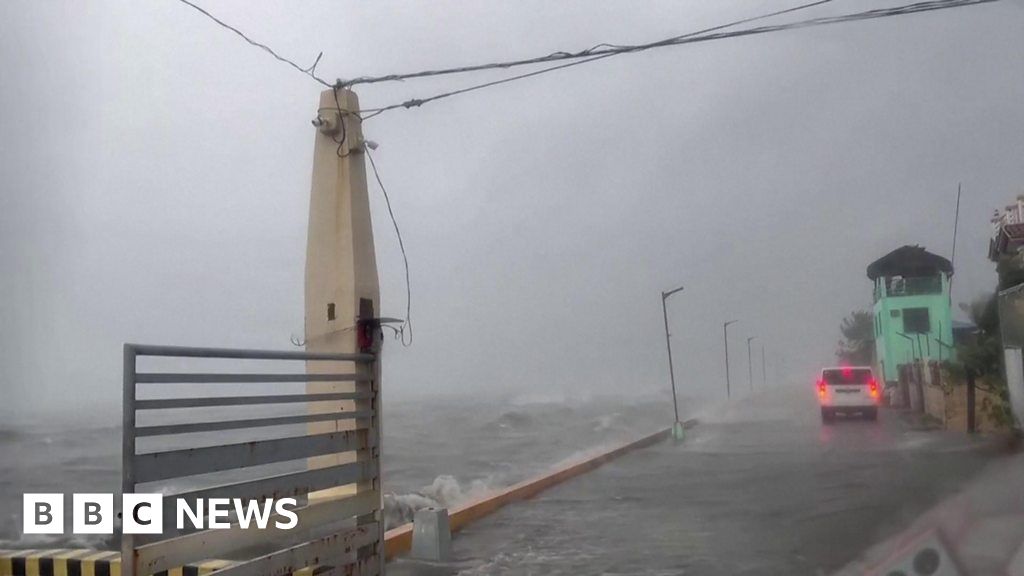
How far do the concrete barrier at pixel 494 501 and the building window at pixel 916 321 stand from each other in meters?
20.0

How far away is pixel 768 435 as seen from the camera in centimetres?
2731

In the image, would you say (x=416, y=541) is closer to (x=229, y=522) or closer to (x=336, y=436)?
(x=336, y=436)

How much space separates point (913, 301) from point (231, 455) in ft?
117

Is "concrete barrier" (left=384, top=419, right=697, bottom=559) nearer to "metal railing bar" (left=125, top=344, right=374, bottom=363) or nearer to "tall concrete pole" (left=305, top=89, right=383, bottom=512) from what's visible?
"tall concrete pole" (left=305, top=89, right=383, bottom=512)

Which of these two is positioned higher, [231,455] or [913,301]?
[913,301]

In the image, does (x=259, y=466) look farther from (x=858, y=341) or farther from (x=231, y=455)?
(x=858, y=341)

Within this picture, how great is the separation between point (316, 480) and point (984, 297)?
25281 mm

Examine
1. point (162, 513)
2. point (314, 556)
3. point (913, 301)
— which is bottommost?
point (314, 556)

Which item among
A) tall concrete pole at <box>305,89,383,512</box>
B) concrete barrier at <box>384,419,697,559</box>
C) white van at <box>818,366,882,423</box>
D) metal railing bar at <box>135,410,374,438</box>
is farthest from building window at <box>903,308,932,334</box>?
metal railing bar at <box>135,410,374,438</box>

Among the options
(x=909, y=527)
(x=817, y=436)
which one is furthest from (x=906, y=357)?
(x=909, y=527)

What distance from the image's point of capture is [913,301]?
36438 mm

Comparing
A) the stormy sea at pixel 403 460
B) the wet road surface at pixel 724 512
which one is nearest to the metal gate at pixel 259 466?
the wet road surface at pixel 724 512

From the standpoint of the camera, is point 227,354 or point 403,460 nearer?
point 227,354

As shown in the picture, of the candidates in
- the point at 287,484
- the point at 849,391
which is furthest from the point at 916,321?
the point at 287,484
